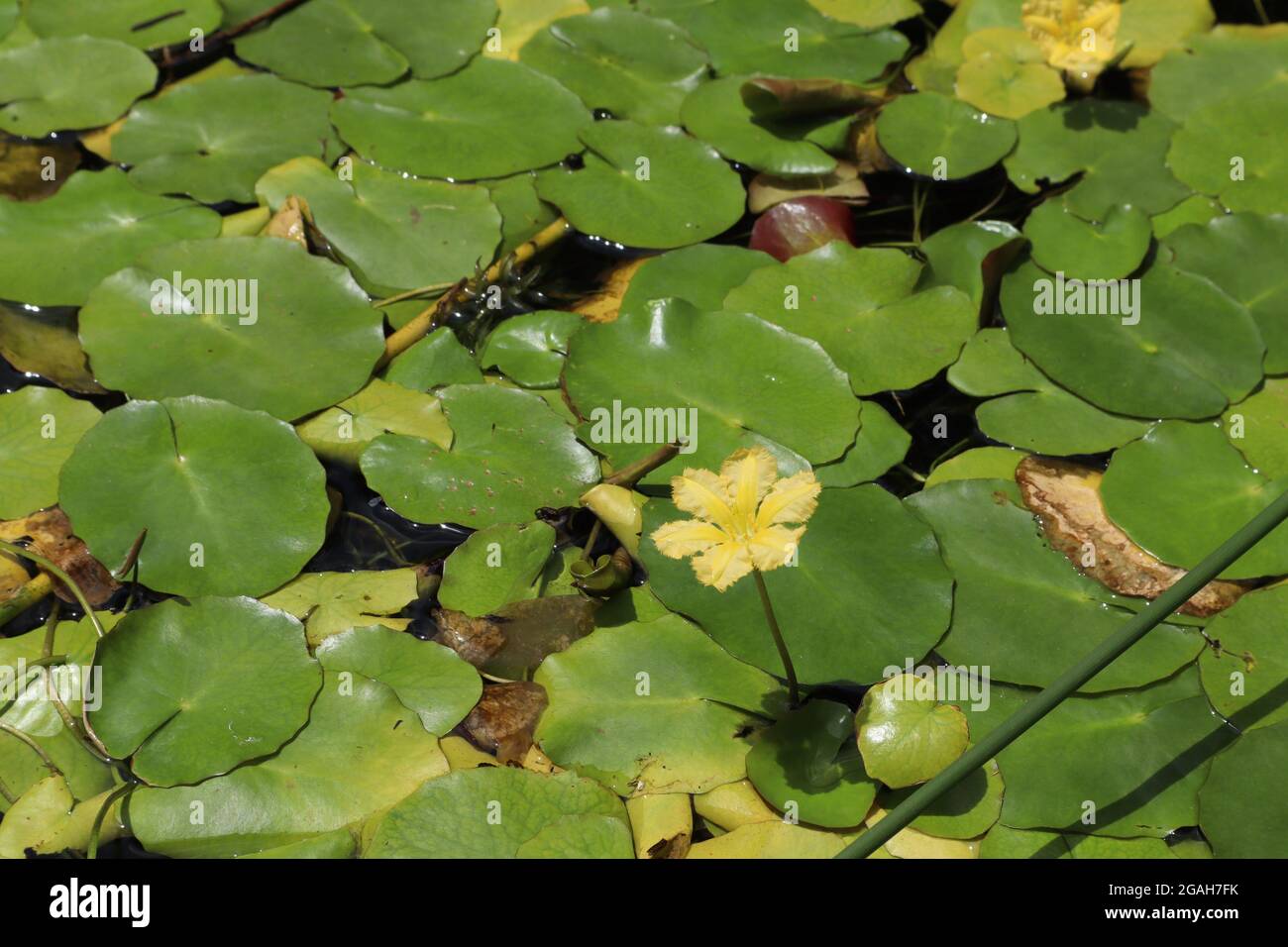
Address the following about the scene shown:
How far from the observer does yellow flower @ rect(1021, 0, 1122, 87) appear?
310 cm

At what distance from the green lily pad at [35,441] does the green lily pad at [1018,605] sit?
188 centimetres

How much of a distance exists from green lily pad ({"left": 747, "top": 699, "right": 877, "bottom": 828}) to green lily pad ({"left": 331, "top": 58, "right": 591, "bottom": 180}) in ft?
5.84

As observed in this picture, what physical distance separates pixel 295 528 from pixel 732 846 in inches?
44.2

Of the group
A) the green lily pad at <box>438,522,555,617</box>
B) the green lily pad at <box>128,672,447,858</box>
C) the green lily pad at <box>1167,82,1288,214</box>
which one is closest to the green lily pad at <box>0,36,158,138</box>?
the green lily pad at <box>438,522,555,617</box>

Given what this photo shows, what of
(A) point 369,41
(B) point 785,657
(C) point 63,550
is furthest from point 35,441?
(B) point 785,657

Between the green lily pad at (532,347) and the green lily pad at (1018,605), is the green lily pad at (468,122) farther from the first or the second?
the green lily pad at (1018,605)

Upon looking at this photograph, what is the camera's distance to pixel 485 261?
287 cm

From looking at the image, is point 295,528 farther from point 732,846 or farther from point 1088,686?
point 1088,686

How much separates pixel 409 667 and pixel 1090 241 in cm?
200

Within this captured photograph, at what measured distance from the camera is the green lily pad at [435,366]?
263cm

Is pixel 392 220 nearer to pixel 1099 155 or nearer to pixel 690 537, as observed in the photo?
pixel 690 537

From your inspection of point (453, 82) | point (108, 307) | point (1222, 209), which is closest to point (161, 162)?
point (108, 307)
